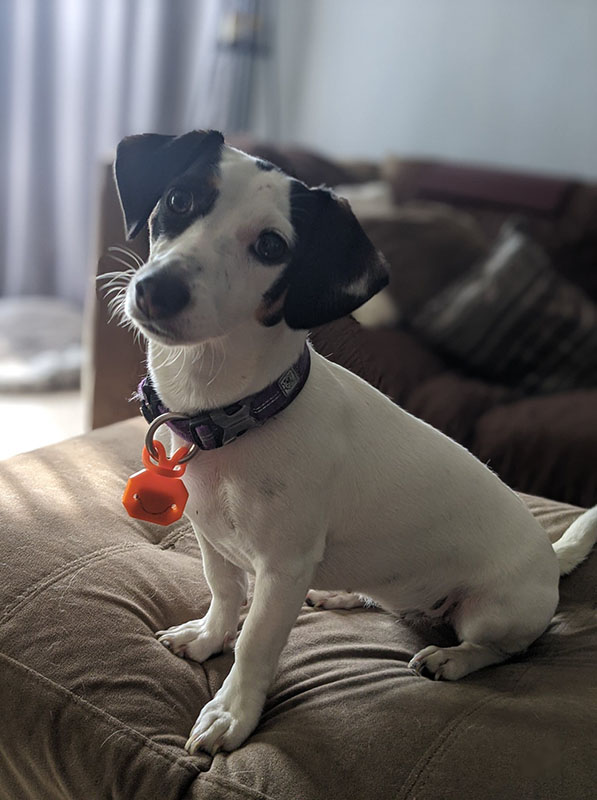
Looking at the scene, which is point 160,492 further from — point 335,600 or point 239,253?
point 335,600

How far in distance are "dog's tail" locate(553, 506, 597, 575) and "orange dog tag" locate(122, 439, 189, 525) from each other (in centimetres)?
66

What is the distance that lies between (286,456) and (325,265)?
233mm

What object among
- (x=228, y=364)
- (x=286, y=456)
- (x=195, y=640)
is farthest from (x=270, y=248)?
(x=195, y=640)

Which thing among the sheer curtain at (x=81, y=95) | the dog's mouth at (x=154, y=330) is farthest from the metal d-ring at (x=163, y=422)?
the sheer curtain at (x=81, y=95)

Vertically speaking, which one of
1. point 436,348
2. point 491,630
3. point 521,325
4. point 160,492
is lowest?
point 436,348

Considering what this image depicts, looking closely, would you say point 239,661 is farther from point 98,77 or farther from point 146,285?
point 98,77

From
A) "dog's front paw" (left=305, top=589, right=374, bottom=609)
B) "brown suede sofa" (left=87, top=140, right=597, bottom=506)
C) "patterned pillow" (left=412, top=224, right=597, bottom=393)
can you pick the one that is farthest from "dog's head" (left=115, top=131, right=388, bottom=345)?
"patterned pillow" (left=412, top=224, right=597, bottom=393)

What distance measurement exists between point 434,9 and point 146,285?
340 centimetres

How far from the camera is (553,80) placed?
3559 mm

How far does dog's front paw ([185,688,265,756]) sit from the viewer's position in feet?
3.24

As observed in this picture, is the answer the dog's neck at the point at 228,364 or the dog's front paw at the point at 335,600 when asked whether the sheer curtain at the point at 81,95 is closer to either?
the dog's front paw at the point at 335,600

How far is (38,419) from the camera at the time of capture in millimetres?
2945

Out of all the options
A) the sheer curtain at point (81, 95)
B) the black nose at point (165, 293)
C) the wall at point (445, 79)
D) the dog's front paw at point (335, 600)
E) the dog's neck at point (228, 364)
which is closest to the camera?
the black nose at point (165, 293)

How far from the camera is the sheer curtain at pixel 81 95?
143 inches
